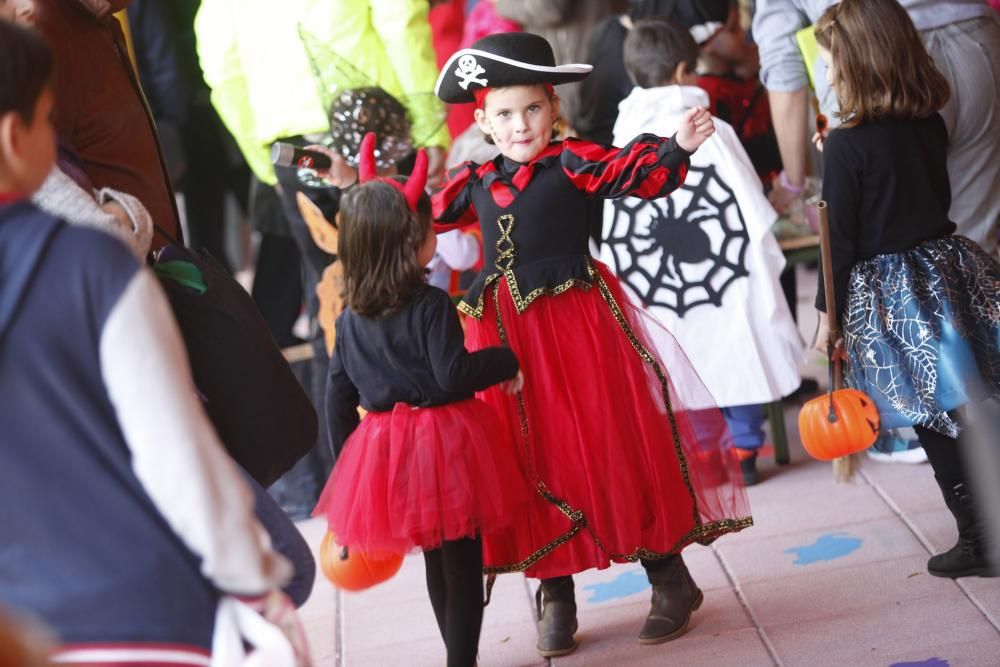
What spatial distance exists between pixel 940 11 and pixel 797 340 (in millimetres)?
1294

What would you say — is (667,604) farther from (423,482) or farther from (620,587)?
(423,482)

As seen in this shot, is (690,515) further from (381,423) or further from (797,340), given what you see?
(797,340)

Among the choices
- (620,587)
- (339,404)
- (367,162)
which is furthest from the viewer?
(620,587)

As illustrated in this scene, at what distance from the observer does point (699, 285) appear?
4586 millimetres

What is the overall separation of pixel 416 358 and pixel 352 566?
1.98 feet

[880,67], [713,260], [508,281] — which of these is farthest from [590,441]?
[713,260]

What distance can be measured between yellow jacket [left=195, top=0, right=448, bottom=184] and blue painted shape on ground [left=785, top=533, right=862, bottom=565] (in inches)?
77.8

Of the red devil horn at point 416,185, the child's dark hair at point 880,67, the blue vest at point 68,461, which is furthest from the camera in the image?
the child's dark hair at point 880,67

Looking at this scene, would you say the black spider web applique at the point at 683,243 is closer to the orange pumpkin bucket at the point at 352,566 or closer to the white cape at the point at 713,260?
the white cape at the point at 713,260

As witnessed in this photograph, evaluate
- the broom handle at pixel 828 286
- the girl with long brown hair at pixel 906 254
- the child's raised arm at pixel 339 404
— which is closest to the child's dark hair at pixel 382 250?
the child's raised arm at pixel 339 404

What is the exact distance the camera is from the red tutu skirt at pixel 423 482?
301cm

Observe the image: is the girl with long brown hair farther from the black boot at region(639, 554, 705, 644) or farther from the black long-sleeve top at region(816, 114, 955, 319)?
the black boot at region(639, 554, 705, 644)

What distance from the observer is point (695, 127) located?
3184 millimetres

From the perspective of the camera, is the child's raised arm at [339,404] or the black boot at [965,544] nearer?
the child's raised arm at [339,404]
